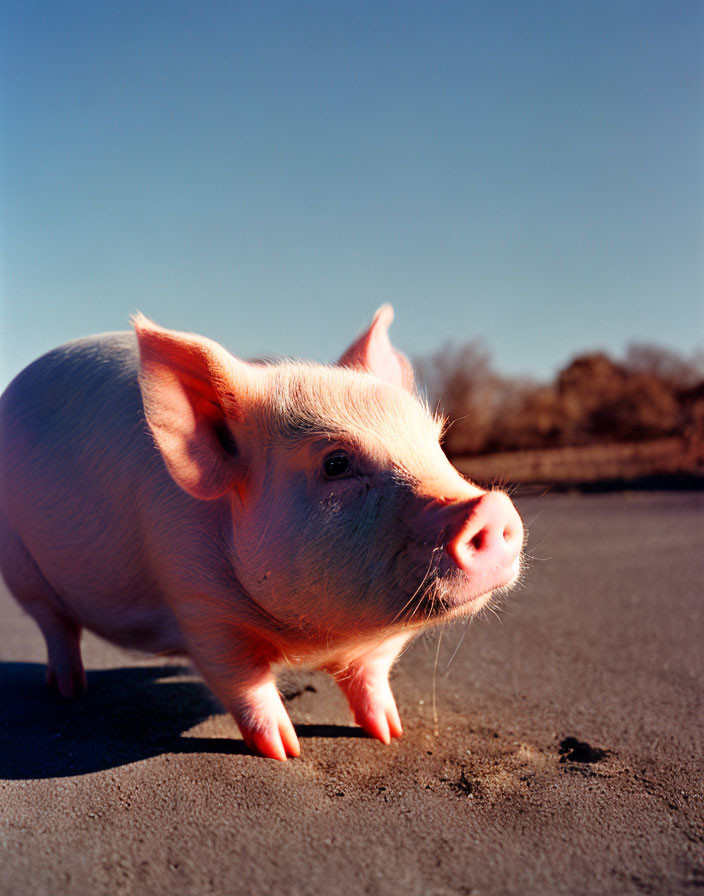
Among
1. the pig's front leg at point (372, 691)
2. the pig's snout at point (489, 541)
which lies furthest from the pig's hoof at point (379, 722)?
the pig's snout at point (489, 541)

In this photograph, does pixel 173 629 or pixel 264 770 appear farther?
pixel 173 629

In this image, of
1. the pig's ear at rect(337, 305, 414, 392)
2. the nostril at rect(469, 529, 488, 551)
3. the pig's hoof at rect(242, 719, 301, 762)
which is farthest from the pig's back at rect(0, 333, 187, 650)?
the nostril at rect(469, 529, 488, 551)

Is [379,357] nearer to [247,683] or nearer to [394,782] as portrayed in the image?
[247,683]

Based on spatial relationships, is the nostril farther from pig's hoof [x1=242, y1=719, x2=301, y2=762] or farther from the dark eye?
pig's hoof [x1=242, y1=719, x2=301, y2=762]

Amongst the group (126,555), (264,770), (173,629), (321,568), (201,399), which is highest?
(201,399)

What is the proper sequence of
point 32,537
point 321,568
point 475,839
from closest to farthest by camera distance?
point 475,839, point 321,568, point 32,537

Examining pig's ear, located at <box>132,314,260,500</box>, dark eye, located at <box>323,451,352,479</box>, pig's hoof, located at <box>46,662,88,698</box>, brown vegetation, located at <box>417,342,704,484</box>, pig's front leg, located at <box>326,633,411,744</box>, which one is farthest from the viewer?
brown vegetation, located at <box>417,342,704,484</box>

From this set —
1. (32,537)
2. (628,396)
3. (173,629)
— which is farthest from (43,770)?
(628,396)

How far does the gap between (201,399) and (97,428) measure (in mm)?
761

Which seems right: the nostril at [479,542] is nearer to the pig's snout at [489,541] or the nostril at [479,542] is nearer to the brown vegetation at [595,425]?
the pig's snout at [489,541]

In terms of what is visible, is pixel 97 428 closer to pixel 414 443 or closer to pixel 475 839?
pixel 414 443

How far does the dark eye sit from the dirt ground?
679 millimetres

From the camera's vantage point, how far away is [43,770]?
2.79 meters

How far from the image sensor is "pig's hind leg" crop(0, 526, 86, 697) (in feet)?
12.4
